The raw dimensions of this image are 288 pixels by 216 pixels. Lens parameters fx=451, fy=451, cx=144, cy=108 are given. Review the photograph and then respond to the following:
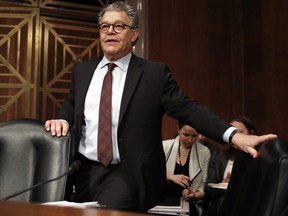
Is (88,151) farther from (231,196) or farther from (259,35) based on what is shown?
(259,35)

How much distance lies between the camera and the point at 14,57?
4.16 metres

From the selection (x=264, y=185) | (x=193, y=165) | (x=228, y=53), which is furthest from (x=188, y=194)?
(x=264, y=185)

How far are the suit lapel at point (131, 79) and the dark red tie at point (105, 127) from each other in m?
0.06

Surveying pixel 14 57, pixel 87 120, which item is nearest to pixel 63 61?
pixel 14 57

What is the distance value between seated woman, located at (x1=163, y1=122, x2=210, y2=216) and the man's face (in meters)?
1.39

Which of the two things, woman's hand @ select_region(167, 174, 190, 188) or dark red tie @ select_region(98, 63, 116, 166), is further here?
woman's hand @ select_region(167, 174, 190, 188)

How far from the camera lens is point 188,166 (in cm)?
348

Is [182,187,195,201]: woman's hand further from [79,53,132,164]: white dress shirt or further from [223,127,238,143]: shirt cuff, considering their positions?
[223,127,238,143]: shirt cuff

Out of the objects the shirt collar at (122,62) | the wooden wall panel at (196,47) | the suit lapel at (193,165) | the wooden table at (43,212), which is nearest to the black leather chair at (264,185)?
the wooden table at (43,212)

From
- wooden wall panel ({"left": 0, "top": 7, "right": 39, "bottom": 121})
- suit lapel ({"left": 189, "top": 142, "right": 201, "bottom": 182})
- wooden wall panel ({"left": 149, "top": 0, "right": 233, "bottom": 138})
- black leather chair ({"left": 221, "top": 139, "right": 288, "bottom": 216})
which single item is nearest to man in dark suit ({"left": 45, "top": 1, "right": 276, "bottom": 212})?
black leather chair ({"left": 221, "top": 139, "right": 288, "bottom": 216})

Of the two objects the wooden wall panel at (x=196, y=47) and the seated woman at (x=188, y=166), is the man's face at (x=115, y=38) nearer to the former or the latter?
the seated woman at (x=188, y=166)

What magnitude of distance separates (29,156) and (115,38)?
0.68 meters

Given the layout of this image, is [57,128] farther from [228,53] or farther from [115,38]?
[228,53]

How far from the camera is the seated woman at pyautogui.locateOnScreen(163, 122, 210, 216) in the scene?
3254 mm
